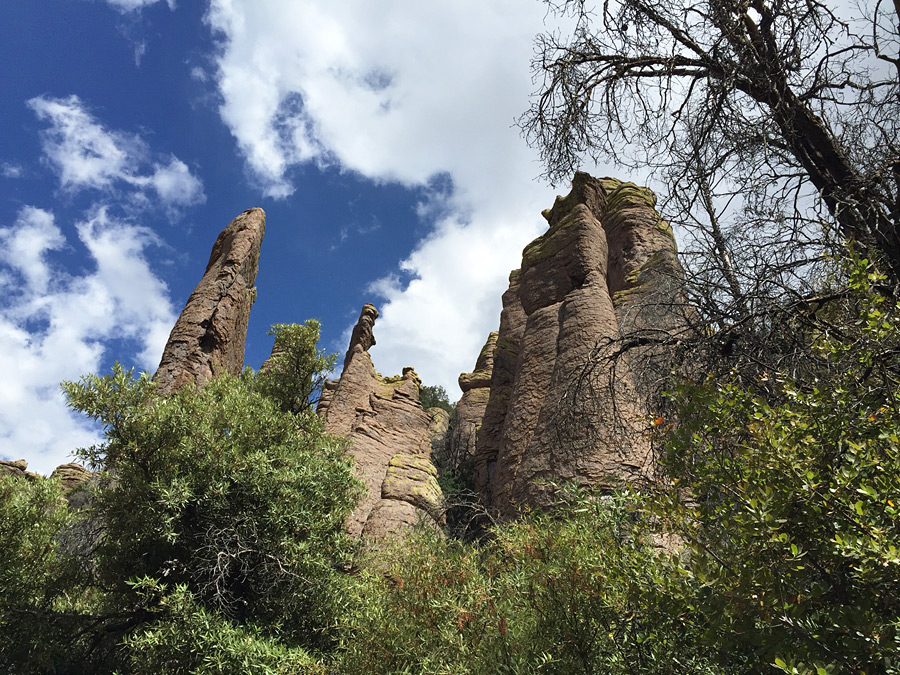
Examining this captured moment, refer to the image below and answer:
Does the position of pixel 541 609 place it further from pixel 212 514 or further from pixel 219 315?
pixel 219 315

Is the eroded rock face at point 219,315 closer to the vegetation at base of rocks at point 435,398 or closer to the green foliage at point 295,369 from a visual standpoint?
the green foliage at point 295,369

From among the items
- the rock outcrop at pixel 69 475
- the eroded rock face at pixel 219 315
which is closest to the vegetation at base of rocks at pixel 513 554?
the eroded rock face at pixel 219 315

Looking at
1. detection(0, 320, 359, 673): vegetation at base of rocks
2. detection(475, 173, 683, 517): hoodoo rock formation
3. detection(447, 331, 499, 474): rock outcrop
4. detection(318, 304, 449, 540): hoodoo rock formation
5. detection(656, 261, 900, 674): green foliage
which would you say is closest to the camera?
detection(656, 261, 900, 674): green foliage

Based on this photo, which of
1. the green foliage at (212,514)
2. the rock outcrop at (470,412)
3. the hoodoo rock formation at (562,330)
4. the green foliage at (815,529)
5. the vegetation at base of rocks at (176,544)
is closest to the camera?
the green foliage at (815,529)

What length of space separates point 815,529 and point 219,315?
22.4 m

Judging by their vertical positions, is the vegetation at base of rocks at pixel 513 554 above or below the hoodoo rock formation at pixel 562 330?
below

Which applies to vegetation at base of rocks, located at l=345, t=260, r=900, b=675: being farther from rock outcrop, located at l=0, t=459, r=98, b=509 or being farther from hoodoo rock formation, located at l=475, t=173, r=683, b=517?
rock outcrop, located at l=0, t=459, r=98, b=509

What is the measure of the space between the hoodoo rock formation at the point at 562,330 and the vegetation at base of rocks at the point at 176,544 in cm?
598

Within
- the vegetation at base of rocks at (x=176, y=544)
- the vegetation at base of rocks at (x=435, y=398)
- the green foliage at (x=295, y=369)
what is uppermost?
the vegetation at base of rocks at (x=435, y=398)

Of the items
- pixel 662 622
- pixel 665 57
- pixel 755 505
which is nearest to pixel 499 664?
pixel 662 622

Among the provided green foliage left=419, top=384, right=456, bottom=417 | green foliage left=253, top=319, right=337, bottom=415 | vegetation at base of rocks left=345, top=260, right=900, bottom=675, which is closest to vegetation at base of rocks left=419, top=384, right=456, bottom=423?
green foliage left=419, top=384, right=456, bottom=417

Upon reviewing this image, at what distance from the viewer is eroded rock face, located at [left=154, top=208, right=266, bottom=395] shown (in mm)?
19984

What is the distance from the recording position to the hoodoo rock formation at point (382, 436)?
66.7ft

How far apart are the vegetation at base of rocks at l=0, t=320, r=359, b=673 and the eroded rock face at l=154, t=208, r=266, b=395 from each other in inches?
292
